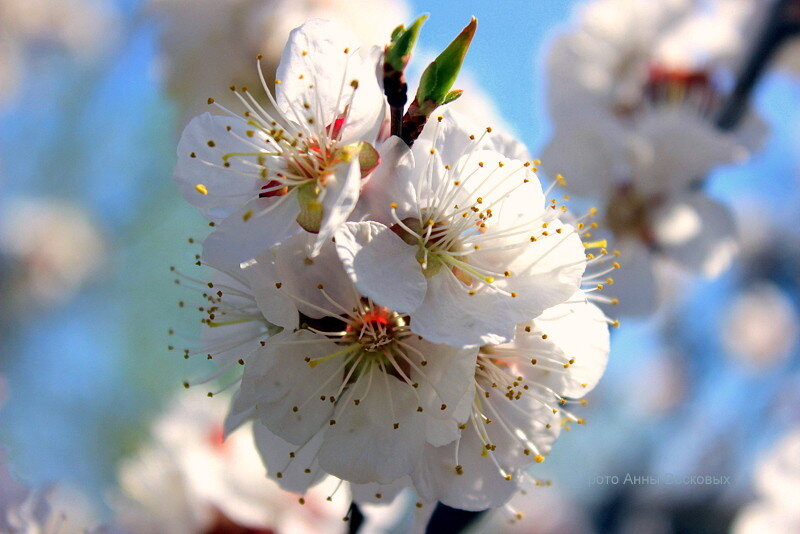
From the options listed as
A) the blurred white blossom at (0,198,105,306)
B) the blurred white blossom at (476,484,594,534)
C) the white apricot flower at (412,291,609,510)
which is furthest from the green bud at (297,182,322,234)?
the blurred white blossom at (0,198,105,306)

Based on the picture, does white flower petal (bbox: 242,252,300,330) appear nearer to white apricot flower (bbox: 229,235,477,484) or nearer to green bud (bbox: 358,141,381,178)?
white apricot flower (bbox: 229,235,477,484)

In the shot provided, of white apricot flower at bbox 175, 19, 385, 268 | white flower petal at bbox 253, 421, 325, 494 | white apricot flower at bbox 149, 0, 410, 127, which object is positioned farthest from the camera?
white apricot flower at bbox 149, 0, 410, 127

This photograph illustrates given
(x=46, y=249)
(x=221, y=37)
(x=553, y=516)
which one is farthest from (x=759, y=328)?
(x=46, y=249)

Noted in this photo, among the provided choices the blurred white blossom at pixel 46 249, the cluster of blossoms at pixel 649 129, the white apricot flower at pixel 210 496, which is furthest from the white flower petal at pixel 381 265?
the blurred white blossom at pixel 46 249

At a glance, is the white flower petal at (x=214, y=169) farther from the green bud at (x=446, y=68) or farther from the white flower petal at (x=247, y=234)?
the green bud at (x=446, y=68)

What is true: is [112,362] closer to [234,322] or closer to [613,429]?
[613,429]

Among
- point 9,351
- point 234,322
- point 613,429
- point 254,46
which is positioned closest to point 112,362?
point 9,351
